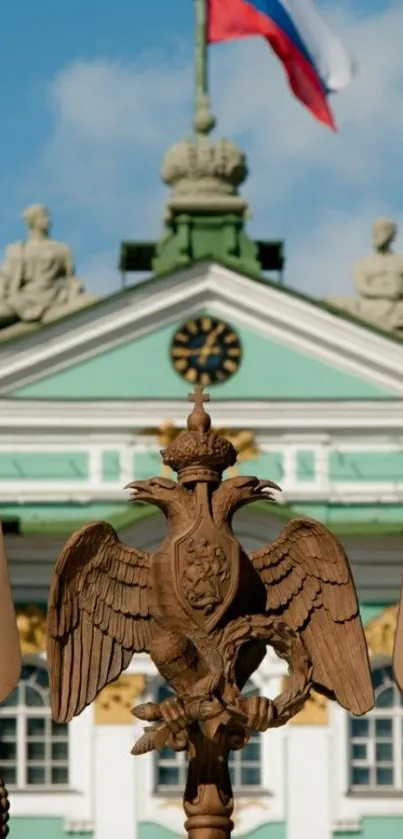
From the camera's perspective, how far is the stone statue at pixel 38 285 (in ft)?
162

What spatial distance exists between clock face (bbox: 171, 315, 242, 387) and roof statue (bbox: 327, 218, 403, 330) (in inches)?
57.2

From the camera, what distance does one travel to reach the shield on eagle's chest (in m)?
21.6

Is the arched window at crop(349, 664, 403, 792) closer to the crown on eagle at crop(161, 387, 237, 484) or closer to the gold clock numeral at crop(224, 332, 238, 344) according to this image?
the gold clock numeral at crop(224, 332, 238, 344)

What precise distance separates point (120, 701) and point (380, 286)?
5.81 meters

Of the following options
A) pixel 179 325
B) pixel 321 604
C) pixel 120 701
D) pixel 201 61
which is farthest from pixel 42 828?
pixel 321 604

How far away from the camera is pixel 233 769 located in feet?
158

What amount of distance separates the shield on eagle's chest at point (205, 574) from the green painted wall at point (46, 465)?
27542 mm

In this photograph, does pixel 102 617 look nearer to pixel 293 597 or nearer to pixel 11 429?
pixel 293 597

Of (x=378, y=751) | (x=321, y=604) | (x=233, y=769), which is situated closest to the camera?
(x=321, y=604)

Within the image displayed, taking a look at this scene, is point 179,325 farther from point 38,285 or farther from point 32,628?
point 32,628

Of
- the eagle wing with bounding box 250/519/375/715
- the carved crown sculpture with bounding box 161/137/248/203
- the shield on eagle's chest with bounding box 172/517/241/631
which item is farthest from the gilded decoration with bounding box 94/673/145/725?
the shield on eagle's chest with bounding box 172/517/241/631

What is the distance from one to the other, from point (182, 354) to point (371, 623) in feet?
12.5

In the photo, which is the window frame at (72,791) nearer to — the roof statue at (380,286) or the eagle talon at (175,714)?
the roof statue at (380,286)

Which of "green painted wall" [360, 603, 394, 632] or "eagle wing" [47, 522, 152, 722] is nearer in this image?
"eagle wing" [47, 522, 152, 722]
